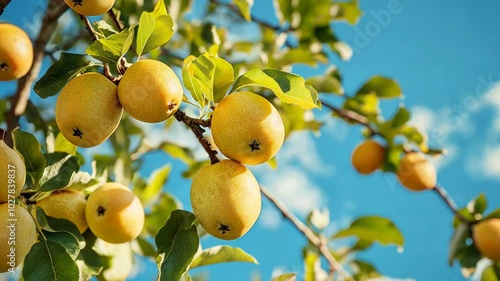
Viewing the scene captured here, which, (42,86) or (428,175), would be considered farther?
(428,175)

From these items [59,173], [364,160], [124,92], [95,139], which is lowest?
[364,160]

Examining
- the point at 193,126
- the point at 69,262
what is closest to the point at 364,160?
the point at 193,126

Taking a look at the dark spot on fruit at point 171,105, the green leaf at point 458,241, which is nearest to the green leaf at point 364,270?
the green leaf at point 458,241

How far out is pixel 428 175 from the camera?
3010 mm

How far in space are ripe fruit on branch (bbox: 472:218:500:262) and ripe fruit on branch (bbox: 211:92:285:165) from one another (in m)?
1.92

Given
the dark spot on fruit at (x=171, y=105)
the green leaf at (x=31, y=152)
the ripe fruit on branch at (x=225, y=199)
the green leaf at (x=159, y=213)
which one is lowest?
the green leaf at (x=159, y=213)

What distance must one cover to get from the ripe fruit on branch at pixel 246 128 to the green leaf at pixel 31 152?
615 mm

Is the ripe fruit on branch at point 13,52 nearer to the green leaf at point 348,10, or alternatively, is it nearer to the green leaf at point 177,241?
the green leaf at point 177,241

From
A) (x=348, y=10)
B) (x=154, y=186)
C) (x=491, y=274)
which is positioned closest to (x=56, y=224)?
(x=154, y=186)

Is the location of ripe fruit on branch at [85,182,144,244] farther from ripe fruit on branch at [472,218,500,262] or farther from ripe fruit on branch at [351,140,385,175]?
ripe fruit on branch at [472,218,500,262]

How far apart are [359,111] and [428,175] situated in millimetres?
546

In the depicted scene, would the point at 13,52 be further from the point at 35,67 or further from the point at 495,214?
the point at 495,214

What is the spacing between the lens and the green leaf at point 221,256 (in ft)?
6.13

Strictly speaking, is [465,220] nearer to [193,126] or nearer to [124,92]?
[193,126]
